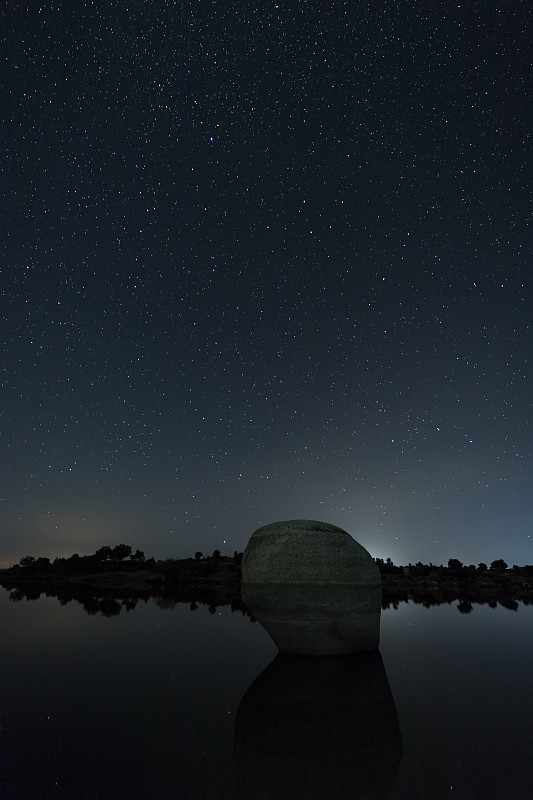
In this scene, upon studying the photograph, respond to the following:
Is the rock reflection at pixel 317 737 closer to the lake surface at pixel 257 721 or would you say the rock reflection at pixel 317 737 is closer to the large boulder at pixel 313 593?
the lake surface at pixel 257 721

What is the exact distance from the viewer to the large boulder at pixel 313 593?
1603cm

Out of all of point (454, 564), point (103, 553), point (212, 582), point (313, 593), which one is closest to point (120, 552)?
point (103, 553)

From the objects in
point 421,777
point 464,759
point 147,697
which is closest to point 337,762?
point 421,777

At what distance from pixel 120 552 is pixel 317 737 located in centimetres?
9796

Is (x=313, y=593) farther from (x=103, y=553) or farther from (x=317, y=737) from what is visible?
(x=103, y=553)

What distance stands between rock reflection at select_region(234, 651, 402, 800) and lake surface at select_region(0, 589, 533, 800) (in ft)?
0.12

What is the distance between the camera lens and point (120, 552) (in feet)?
315

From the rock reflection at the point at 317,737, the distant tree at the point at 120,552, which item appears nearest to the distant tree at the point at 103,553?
the distant tree at the point at 120,552

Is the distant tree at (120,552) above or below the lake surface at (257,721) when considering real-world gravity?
above

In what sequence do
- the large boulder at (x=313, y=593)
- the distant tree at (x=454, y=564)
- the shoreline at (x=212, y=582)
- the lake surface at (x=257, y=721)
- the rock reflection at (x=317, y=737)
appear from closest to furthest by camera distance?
1. the rock reflection at (x=317, y=737)
2. the lake surface at (x=257, y=721)
3. the large boulder at (x=313, y=593)
4. the shoreline at (x=212, y=582)
5. the distant tree at (x=454, y=564)

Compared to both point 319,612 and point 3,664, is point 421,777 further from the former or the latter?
point 3,664

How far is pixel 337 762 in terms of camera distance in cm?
712

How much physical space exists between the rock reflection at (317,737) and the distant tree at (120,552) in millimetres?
91396

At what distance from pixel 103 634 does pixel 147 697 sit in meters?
10.4
